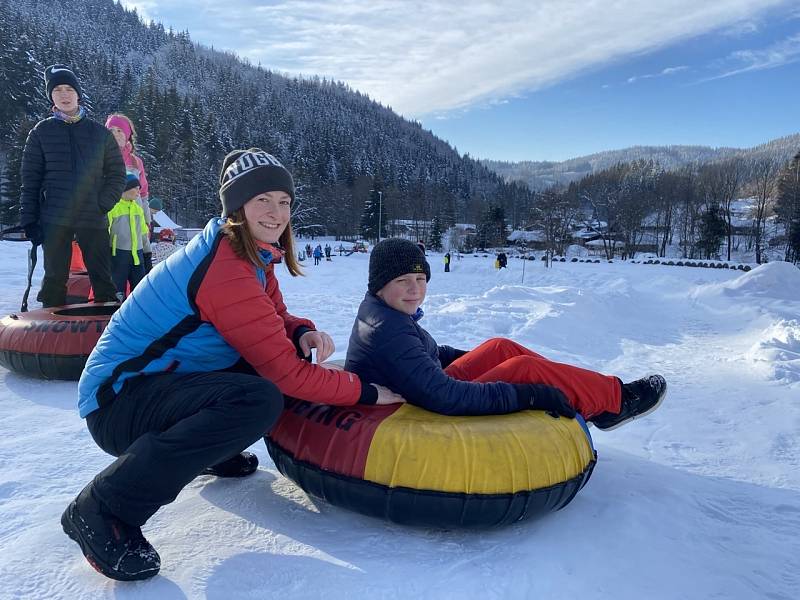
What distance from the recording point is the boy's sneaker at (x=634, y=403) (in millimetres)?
2742

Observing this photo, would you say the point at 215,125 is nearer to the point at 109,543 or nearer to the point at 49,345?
the point at 49,345

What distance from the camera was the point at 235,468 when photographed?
2.52 m

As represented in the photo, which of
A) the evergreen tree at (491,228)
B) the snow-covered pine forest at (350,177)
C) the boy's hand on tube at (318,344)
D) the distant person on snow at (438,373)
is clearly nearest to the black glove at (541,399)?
the distant person on snow at (438,373)

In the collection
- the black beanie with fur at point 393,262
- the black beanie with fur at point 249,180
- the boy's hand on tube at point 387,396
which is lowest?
the boy's hand on tube at point 387,396

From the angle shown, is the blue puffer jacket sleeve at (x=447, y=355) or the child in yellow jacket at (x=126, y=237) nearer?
the blue puffer jacket sleeve at (x=447, y=355)

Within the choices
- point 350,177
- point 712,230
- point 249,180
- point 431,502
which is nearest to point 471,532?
point 431,502

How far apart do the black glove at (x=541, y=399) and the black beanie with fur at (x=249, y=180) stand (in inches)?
55.6

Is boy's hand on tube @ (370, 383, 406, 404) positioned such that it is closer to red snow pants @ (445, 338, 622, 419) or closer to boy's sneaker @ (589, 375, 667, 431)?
red snow pants @ (445, 338, 622, 419)

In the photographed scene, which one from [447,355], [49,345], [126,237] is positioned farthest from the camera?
[126,237]

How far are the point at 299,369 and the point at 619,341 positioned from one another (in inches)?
254

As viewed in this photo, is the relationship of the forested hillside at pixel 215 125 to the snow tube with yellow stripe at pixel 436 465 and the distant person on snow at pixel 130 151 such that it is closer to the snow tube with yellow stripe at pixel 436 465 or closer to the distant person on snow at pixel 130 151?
the distant person on snow at pixel 130 151

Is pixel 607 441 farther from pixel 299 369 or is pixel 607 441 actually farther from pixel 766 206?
pixel 766 206

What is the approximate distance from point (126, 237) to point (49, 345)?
2255 mm

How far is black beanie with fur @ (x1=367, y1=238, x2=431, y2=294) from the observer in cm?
247
